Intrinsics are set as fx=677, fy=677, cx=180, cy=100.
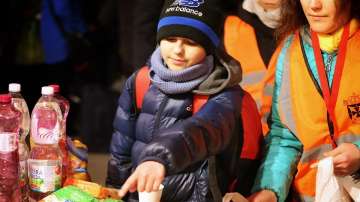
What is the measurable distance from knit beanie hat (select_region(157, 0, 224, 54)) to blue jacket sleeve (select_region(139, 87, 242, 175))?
187 mm

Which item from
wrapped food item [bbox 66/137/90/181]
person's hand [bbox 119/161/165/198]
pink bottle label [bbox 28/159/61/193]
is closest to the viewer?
→ person's hand [bbox 119/161/165/198]

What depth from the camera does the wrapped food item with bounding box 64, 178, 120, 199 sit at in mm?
2053

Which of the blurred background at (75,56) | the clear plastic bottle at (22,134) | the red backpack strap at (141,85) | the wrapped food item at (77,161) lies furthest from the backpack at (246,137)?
the blurred background at (75,56)

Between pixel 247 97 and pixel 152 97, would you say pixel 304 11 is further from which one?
pixel 152 97

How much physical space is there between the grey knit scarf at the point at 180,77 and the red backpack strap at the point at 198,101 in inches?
1.9

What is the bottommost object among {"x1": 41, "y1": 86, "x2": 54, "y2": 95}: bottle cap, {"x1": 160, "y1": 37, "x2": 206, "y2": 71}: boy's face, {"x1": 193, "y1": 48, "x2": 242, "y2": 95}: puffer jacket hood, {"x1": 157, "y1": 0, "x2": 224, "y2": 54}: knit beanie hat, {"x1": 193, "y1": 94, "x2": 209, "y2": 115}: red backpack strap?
{"x1": 193, "y1": 94, "x2": 209, "y2": 115}: red backpack strap

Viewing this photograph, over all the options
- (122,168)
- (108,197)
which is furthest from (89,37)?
(108,197)

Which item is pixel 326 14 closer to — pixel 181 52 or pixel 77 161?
pixel 181 52

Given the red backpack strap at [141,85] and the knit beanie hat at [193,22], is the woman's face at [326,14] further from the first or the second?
the red backpack strap at [141,85]

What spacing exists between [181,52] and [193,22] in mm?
101

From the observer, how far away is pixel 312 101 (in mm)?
2197

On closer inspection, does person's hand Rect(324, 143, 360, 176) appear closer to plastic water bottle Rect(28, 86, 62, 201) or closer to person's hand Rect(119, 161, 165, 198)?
person's hand Rect(119, 161, 165, 198)

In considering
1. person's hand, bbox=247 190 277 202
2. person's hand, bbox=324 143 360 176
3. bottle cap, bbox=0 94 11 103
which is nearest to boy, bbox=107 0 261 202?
person's hand, bbox=247 190 277 202

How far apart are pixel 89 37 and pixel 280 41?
2196mm
